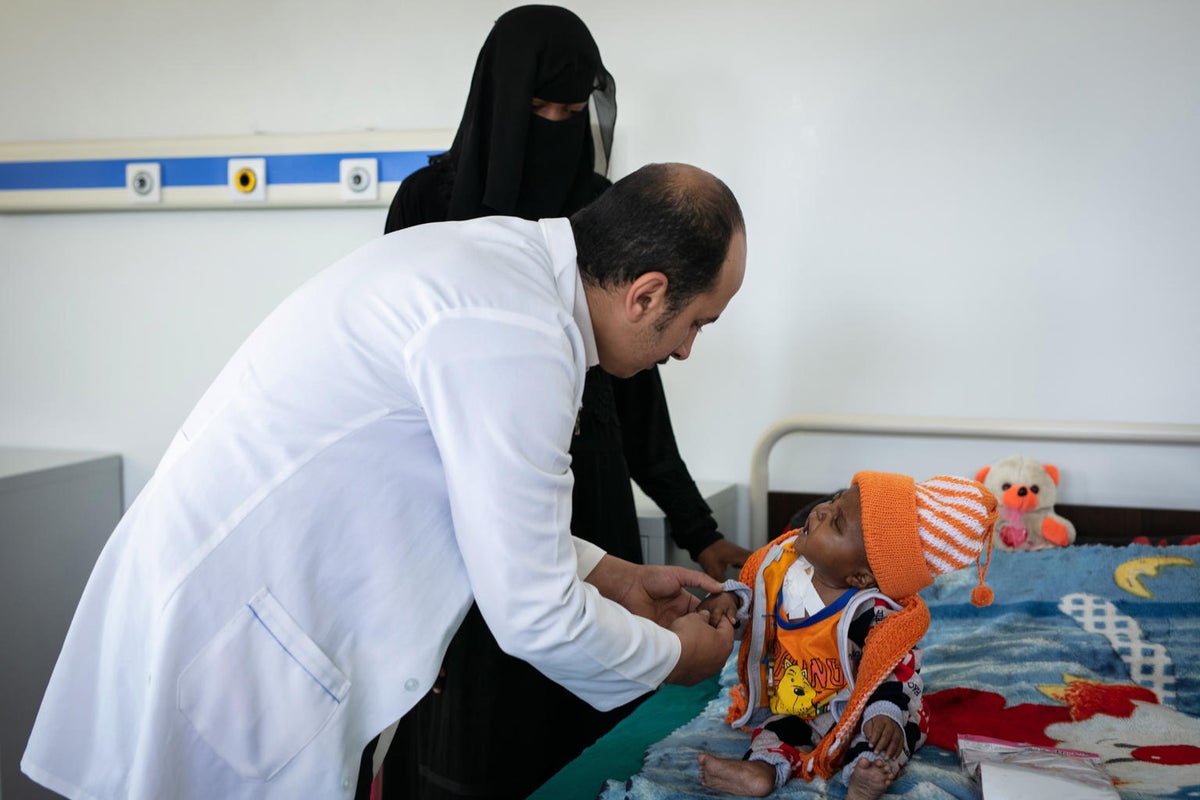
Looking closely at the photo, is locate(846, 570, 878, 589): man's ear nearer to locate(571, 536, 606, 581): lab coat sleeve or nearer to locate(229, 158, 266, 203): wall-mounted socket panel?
locate(571, 536, 606, 581): lab coat sleeve

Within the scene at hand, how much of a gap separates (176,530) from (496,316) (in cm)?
45

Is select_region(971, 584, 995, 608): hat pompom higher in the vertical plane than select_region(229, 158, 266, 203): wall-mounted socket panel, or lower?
lower

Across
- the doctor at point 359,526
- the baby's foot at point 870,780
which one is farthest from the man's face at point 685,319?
the baby's foot at point 870,780

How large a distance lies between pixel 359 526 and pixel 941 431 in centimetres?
183

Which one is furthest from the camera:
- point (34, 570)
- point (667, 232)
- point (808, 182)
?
point (34, 570)

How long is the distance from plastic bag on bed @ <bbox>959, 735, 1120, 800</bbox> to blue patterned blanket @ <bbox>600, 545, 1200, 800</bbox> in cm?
4

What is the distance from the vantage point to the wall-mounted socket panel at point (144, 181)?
10.4 feet

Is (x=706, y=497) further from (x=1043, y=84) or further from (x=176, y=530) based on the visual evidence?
(x=176, y=530)

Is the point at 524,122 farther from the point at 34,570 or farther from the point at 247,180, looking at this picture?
the point at 34,570

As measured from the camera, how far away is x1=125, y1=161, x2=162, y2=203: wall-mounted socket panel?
3.17m

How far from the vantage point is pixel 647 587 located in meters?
1.66

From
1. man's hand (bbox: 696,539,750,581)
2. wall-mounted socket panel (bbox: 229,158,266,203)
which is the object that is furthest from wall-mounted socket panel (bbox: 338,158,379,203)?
man's hand (bbox: 696,539,750,581)

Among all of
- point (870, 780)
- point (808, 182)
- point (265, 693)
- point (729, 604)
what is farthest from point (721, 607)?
point (808, 182)

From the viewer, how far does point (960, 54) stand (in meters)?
2.66
